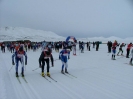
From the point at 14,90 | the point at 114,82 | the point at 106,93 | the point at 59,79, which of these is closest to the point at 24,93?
the point at 14,90

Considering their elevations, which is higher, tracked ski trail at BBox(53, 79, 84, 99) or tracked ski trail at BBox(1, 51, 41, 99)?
tracked ski trail at BBox(53, 79, 84, 99)

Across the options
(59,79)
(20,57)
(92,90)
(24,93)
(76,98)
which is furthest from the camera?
(20,57)

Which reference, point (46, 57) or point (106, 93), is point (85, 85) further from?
point (46, 57)

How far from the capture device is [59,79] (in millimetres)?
8914

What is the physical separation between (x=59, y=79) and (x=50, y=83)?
2.97 ft

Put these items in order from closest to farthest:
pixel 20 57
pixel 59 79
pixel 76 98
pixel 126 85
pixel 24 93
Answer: pixel 76 98, pixel 24 93, pixel 126 85, pixel 59 79, pixel 20 57

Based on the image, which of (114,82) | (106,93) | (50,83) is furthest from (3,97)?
(114,82)

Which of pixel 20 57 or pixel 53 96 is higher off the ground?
pixel 20 57

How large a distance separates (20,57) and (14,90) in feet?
9.56

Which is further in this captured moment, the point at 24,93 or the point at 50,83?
the point at 50,83

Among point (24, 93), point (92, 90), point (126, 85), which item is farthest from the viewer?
point (126, 85)

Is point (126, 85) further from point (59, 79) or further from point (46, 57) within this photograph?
point (46, 57)

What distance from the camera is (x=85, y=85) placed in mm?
7770

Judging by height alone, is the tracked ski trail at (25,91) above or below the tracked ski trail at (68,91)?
below
